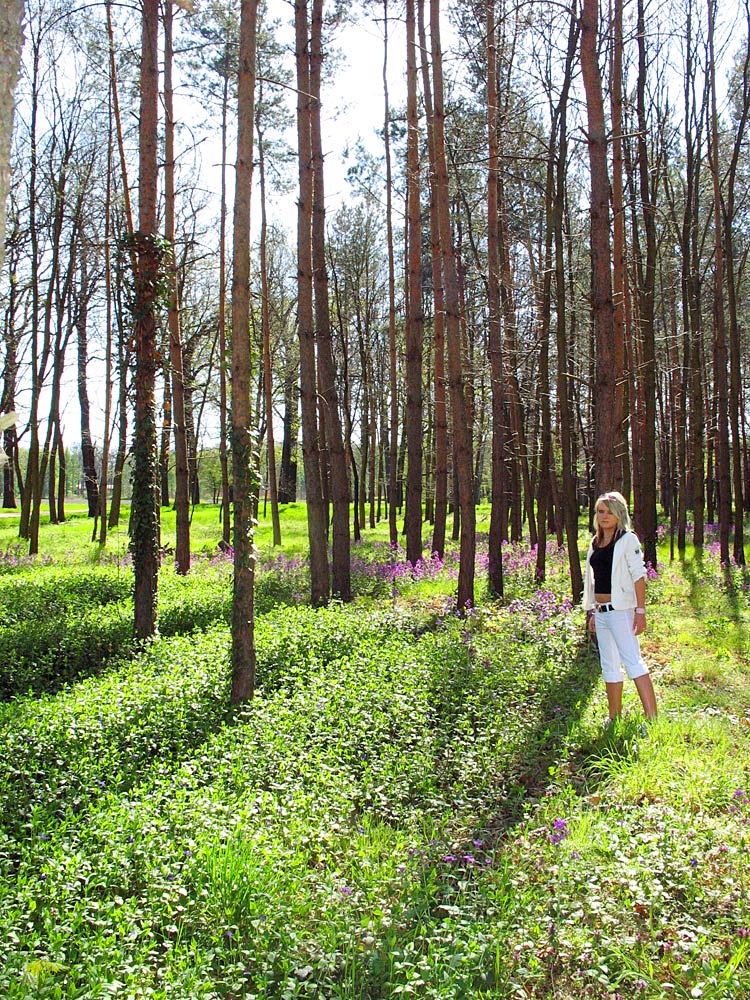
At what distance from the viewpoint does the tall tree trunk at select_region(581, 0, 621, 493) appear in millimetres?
8688

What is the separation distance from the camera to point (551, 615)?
33.7 ft

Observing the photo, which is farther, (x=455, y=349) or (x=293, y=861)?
(x=455, y=349)

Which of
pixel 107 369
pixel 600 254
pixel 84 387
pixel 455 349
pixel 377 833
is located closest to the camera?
pixel 377 833

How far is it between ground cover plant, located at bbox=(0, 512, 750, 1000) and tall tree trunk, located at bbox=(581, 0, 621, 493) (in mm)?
2849

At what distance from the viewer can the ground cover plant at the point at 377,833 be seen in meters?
3.29

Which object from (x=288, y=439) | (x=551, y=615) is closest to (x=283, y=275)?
(x=288, y=439)

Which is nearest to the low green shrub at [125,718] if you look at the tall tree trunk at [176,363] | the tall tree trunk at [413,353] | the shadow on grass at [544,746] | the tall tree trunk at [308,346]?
the shadow on grass at [544,746]

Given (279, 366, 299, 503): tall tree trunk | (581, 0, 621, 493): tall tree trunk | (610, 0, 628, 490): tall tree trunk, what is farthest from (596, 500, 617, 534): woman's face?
(279, 366, 299, 503): tall tree trunk

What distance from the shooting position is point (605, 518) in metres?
6.70

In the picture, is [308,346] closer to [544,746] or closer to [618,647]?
[618,647]

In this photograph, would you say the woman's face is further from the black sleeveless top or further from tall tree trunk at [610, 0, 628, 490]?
tall tree trunk at [610, 0, 628, 490]

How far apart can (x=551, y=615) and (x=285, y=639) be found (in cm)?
403

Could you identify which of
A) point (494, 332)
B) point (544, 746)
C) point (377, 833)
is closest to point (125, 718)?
point (377, 833)

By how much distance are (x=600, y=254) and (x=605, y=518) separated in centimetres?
392
